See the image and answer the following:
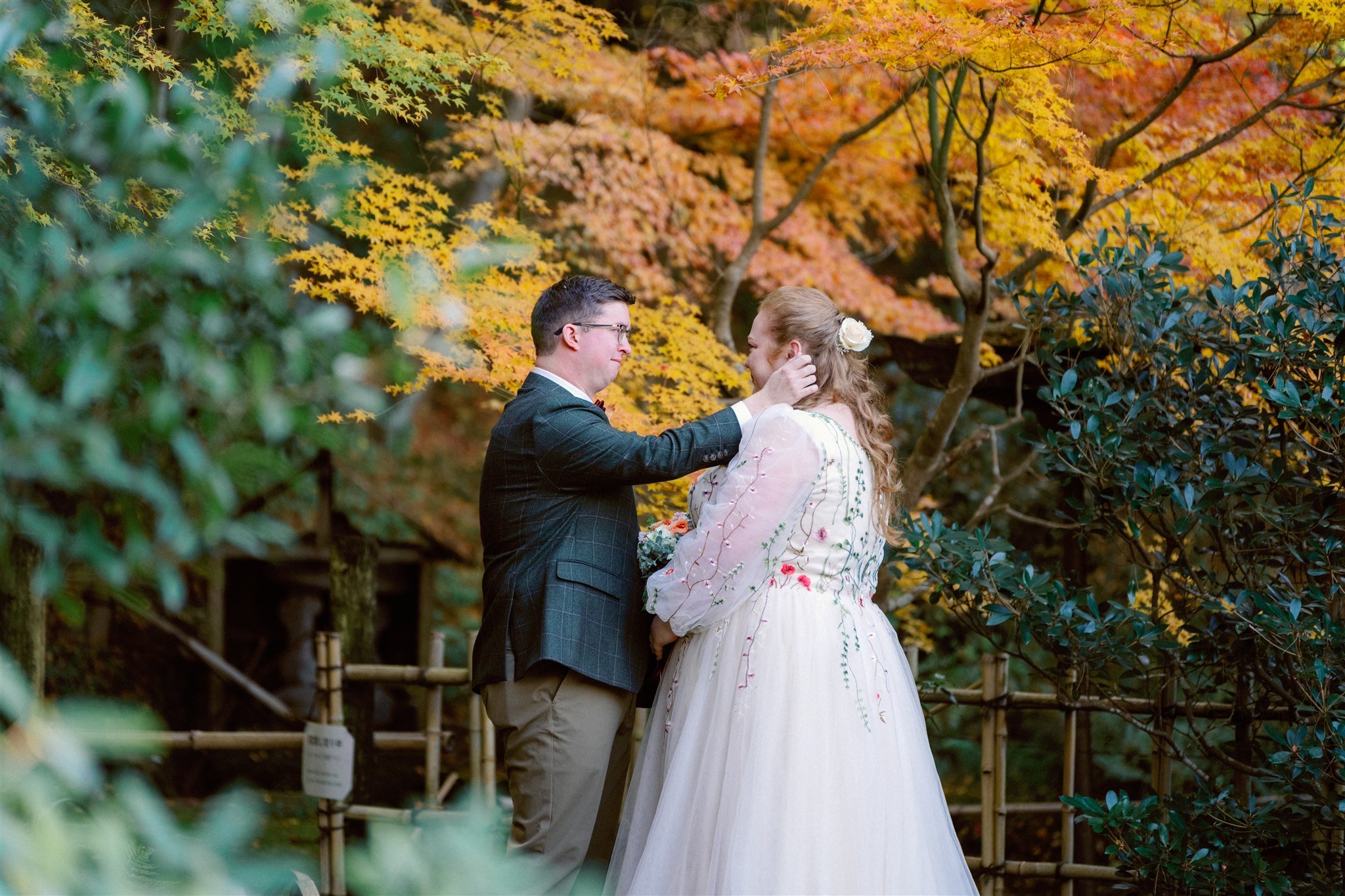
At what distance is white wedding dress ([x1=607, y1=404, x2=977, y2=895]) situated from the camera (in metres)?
2.29

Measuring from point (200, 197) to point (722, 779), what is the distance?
172 centimetres

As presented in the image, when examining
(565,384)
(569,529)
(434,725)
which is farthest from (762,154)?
(569,529)

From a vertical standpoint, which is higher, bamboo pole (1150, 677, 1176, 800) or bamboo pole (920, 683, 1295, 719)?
bamboo pole (920, 683, 1295, 719)

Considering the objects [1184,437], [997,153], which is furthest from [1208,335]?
[997,153]

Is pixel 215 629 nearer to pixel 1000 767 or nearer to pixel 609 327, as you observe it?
pixel 1000 767

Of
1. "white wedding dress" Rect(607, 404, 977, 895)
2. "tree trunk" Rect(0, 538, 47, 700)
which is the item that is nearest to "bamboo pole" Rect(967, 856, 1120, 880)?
"white wedding dress" Rect(607, 404, 977, 895)

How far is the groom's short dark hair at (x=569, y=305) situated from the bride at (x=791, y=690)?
39 cm

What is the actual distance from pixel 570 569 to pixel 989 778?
1964 millimetres

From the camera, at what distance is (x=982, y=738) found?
3672mm

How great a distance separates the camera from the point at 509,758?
2.54m

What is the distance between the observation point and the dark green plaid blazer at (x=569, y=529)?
2453mm

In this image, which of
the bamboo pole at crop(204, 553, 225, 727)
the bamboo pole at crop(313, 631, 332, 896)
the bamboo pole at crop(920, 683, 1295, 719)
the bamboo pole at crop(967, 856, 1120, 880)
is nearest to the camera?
the bamboo pole at crop(920, 683, 1295, 719)

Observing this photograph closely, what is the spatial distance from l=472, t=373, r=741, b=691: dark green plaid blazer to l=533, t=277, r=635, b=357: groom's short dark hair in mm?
96

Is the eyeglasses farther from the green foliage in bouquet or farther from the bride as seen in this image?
the green foliage in bouquet
